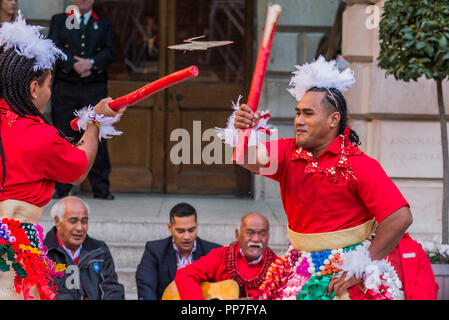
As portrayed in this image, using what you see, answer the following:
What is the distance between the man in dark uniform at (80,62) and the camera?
6484 mm

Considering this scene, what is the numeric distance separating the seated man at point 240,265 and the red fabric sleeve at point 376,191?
181 centimetres

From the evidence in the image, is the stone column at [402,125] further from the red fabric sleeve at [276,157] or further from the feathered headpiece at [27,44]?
the feathered headpiece at [27,44]

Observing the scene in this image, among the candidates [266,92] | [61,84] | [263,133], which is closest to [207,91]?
[266,92]

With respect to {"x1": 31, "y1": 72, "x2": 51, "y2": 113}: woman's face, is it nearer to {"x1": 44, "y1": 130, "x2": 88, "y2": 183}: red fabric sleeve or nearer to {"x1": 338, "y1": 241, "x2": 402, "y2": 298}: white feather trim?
{"x1": 44, "y1": 130, "x2": 88, "y2": 183}: red fabric sleeve

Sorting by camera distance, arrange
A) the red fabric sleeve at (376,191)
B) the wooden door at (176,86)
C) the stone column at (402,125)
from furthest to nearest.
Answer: the wooden door at (176,86)
the stone column at (402,125)
the red fabric sleeve at (376,191)

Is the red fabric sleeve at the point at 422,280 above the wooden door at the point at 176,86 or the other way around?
the other way around

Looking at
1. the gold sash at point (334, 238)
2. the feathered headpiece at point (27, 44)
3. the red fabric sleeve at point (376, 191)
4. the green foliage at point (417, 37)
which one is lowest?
the gold sash at point (334, 238)

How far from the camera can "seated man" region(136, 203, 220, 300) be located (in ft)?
17.2

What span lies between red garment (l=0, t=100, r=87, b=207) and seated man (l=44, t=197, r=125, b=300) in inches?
73.4

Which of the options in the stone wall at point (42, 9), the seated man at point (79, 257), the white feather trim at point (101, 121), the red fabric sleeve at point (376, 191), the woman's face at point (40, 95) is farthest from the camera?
the stone wall at point (42, 9)

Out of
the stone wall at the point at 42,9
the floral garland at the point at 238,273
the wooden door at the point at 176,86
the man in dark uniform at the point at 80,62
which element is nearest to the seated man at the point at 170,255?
the floral garland at the point at 238,273

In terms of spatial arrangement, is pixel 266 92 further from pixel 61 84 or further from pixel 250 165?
pixel 250 165

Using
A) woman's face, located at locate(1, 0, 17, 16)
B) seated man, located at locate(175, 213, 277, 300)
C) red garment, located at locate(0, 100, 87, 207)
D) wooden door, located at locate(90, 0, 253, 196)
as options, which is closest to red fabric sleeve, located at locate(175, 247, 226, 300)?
seated man, located at locate(175, 213, 277, 300)

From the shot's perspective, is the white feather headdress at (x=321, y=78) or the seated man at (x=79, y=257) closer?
the white feather headdress at (x=321, y=78)
